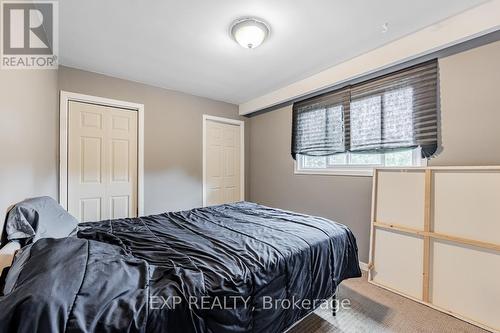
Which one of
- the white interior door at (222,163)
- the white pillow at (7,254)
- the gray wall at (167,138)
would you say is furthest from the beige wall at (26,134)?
the white interior door at (222,163)

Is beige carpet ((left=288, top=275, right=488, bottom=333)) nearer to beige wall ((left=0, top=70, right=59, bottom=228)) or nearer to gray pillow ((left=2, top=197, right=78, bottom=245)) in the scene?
gray pillow ((left=2, top=197, right=78, bottom=245))

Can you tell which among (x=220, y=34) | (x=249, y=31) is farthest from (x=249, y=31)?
(x=220, y=34)

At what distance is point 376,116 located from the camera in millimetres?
2543

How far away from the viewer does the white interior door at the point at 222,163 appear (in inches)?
153

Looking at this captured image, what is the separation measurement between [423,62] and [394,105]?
442 millimetres

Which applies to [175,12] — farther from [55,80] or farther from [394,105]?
[394,105]

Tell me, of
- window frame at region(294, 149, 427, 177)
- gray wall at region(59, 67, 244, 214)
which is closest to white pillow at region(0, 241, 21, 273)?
gray wall at region(59, 67, 244, 214)

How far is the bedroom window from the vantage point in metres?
2.18

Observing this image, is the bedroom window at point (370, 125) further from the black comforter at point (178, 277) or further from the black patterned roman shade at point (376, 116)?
the black comforter at point (178, 277)

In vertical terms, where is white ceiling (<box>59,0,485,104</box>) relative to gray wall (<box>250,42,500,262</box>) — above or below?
above

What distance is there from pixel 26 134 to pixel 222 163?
2.71 metres

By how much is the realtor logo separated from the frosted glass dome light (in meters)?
1.35

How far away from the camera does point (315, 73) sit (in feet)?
9.54

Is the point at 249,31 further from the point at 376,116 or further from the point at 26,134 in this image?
the point at 26,134
